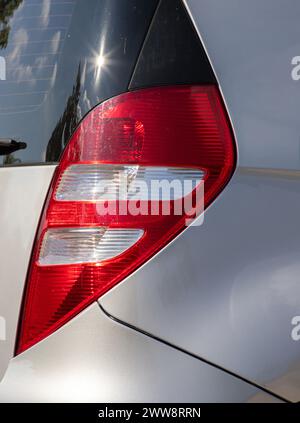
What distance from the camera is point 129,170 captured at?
146cm

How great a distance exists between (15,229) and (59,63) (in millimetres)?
437

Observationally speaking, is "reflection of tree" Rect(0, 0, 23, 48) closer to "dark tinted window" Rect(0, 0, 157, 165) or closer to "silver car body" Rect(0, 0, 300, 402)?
"dark tinted window" Rect(0, 0, 157, 165)

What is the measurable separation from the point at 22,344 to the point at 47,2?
0.91 m

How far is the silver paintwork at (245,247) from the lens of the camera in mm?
1435

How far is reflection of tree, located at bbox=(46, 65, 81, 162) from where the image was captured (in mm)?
1500

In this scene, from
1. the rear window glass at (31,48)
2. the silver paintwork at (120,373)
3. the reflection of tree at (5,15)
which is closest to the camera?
the silver paintwork at (120,373)

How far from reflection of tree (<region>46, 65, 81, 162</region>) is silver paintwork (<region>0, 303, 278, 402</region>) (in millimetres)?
388

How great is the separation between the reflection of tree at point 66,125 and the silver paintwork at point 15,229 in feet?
0.13

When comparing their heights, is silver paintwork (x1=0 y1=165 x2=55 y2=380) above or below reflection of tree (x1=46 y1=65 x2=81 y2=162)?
below

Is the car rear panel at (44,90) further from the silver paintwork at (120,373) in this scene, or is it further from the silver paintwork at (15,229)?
the silver paintwork at (120,373)

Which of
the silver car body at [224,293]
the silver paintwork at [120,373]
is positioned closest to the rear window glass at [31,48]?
the silver car body at [224,293]

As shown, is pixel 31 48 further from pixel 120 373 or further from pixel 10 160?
pixel 120 373
